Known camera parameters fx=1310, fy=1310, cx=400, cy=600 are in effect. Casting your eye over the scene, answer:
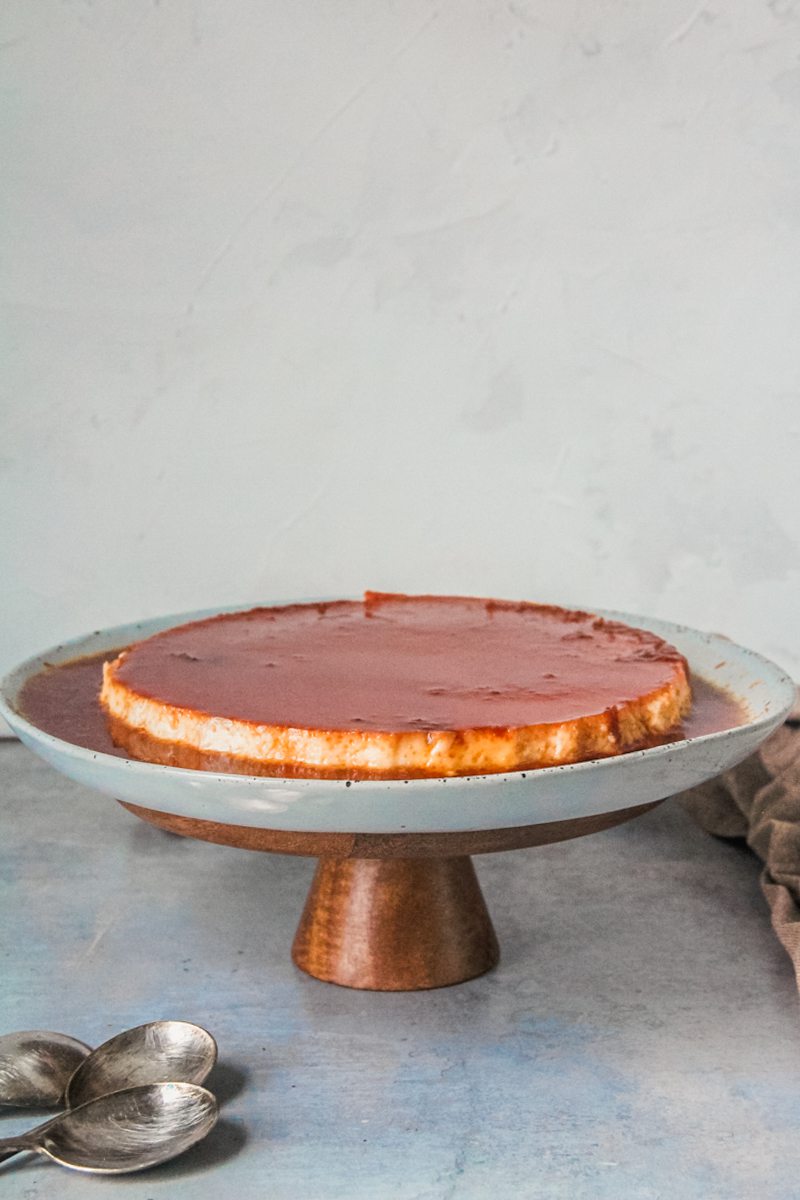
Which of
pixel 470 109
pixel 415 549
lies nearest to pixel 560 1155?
pixel 415 549

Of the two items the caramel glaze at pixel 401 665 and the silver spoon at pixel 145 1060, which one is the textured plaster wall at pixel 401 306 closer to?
the caramel glaze at pixel 401 665

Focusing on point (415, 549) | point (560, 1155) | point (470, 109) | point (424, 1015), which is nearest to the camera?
point (560, 1155)

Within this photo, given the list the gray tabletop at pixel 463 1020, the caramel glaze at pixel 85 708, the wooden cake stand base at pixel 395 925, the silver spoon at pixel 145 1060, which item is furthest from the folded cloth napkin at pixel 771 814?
the silver spoon at pixel 145 1060

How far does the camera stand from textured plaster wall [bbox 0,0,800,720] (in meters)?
1.59

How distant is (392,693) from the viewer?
0.96 m

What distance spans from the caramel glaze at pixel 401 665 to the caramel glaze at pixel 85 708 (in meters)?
0.04

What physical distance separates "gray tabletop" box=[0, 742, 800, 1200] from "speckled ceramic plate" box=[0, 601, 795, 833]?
7.6 inches

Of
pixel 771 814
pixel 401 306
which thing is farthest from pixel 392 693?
pixel 401 306

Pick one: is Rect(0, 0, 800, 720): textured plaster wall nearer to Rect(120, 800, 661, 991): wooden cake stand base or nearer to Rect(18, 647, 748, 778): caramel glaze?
Rect(18, 647, 748, 778): caramel glaze

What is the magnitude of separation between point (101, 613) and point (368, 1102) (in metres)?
0.98

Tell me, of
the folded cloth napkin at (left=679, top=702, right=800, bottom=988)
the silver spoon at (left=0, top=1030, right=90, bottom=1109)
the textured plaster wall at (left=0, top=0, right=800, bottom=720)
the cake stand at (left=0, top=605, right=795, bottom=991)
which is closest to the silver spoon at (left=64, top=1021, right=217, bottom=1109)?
the silver spoon at (left=0, top=1030, right=90, bottom=1109)

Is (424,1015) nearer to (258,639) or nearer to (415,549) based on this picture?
(258,639)

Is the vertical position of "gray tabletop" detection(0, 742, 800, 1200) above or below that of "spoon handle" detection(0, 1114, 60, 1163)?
below

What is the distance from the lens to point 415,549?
1.71m
